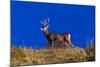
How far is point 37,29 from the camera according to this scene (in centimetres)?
261

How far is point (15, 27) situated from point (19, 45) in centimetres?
20

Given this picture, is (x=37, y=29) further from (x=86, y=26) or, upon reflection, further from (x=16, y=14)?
(x=86, y=26)

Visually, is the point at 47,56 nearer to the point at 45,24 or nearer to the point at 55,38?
the point at 55,38

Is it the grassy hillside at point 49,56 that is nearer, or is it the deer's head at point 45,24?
the grassy hillside at point 49,56

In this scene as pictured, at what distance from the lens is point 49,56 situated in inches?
105

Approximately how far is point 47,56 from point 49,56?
26mm

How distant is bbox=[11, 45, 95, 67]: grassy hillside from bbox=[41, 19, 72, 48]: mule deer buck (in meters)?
0.06

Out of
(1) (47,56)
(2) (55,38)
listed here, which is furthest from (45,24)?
(1) (47,56)

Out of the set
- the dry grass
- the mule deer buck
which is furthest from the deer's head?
the dry grass

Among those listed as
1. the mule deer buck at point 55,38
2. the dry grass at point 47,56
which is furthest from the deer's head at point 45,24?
the dry grass at point 47,56

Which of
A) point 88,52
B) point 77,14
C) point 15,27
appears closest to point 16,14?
point 15,27

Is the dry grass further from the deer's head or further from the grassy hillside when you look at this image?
the deer's head

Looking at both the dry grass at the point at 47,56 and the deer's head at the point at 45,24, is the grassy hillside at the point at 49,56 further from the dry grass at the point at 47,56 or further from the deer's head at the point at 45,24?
the deer's head at the point at 45,24

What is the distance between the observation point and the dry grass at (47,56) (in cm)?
252
